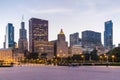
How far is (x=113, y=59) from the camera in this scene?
646 ft

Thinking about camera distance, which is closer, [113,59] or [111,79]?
[111,79]

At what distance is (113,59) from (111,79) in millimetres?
140556

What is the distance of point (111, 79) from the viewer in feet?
192
